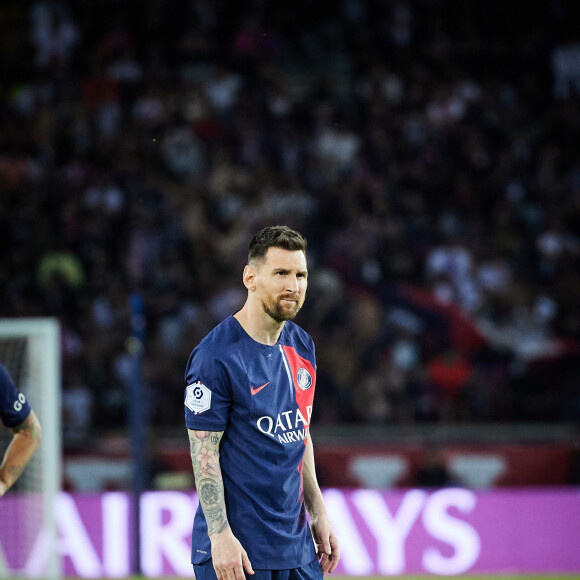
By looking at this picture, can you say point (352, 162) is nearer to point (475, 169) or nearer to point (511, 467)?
point (475, 169)

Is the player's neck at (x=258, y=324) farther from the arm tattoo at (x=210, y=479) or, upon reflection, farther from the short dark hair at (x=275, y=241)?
the arm tattoo at (x=210, y=479)

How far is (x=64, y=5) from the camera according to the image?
14906mm

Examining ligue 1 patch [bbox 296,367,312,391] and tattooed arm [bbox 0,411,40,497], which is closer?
ligue 1 patch [bbox 296,367,312,391]

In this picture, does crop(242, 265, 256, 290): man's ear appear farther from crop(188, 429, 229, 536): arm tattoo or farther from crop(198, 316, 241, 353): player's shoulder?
crop(188, 429, 229, 536): arm tattoo

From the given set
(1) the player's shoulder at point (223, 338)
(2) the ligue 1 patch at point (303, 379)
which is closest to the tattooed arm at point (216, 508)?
(1) the player's shoulder at point (223, 338)

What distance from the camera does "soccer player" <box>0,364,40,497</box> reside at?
3.96 meters

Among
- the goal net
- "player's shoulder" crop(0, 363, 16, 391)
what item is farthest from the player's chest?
the goal net

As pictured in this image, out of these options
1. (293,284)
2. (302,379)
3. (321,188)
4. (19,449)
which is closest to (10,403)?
(19,449)

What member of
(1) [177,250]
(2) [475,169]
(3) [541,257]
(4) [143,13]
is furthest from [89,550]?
(4) [143,13]

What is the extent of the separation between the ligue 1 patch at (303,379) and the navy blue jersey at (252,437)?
0.08 metres

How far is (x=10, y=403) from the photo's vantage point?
157 inches

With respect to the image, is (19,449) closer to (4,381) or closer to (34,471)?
(4,381)

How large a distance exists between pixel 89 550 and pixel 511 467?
383cm

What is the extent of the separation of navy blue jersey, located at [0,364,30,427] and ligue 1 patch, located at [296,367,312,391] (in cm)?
112
